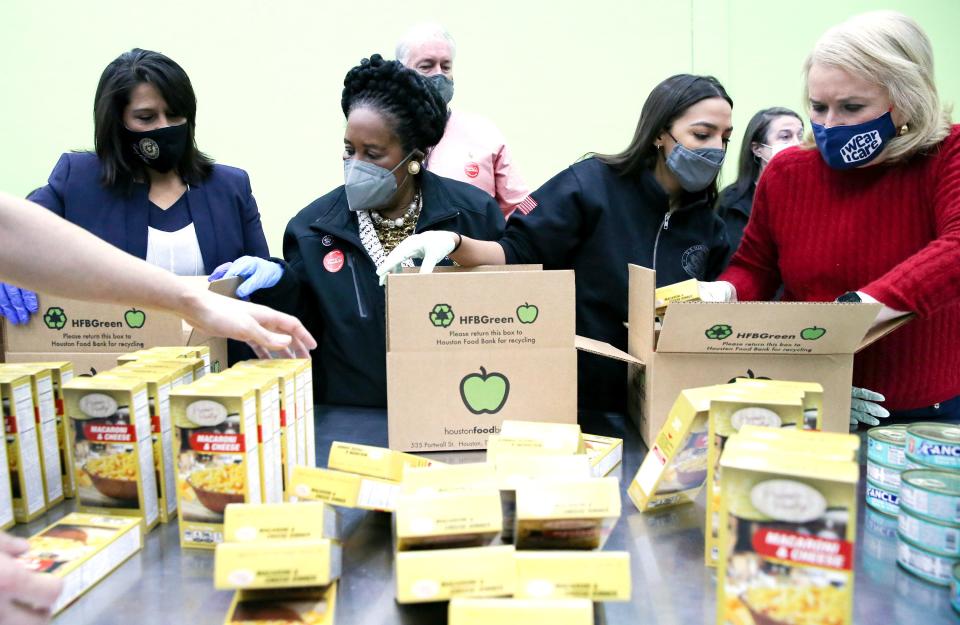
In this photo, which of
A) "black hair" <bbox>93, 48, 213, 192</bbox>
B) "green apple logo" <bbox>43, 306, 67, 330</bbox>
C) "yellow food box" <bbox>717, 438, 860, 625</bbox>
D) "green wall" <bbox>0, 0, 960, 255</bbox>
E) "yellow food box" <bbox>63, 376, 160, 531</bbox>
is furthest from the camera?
"green wall" <bbox>0, 0, 960, 255</bbox>

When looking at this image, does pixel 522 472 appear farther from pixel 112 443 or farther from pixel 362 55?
pixel 362 55

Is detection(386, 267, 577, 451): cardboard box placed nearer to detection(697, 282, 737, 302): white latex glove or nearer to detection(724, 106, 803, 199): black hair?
detection(697, 282, 737, 302): white latex glove

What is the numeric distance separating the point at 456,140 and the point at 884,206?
6.42ft

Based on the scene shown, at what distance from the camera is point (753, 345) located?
142 centimetres

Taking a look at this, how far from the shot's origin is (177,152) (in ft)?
7.29

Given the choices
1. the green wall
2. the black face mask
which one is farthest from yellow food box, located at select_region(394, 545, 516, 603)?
the green wall

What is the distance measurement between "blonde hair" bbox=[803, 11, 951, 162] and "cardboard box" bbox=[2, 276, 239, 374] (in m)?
1.63

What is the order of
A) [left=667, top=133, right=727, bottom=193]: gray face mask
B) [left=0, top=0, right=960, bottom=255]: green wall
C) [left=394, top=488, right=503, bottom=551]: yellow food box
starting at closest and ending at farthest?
[left=394, top=488, right=503, bottom=551]: yellow food box, [left=667, top=133, right=727, bottom=193]: gray face mask, [left=0, top=0, right=960, bottom=255]: green wall

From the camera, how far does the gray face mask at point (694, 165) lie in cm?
190

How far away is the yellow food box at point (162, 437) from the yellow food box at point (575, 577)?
66 cm

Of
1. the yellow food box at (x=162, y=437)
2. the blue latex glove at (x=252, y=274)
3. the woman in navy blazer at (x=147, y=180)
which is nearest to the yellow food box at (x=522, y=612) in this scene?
the yellow food box at (x=162, y=437)

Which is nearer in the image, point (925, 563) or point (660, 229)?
point (925, 563)

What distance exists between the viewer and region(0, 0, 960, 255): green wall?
402 cm

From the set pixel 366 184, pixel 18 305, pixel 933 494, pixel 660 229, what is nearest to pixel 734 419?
pixel 933 494
